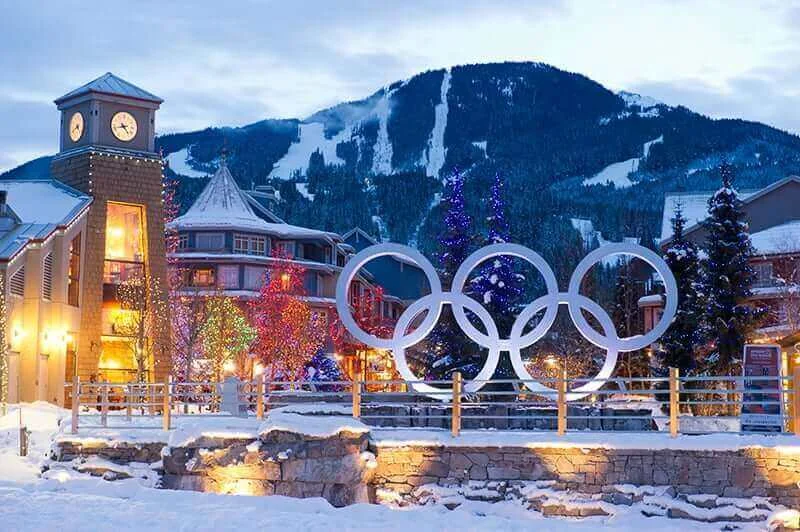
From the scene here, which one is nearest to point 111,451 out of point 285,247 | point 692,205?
point 285,247

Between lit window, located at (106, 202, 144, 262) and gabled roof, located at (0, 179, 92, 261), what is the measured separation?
2580 millimetres

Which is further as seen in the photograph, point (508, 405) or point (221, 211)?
point (221, 211)

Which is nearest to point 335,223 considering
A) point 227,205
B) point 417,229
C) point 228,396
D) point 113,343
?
point 417,229

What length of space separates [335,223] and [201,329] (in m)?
103

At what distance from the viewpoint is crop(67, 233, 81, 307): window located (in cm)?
3941

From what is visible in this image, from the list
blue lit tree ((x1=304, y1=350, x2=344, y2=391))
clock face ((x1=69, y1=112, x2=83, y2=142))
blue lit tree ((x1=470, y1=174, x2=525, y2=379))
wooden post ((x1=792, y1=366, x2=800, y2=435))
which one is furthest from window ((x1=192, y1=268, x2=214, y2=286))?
wooden post ((x1=792, y1=366, x2=800, y2=435))

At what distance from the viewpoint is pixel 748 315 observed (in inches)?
1502

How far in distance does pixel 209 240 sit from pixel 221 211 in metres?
2.35

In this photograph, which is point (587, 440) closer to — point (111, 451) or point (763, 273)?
point (111, 451)

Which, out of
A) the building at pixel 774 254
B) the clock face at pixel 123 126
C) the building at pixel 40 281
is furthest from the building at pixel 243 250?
the building at pixel 774 254

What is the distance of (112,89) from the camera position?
41688 millimetres

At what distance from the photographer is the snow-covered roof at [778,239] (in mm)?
50594

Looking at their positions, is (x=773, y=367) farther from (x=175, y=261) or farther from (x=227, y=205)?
(x=227, y=205)

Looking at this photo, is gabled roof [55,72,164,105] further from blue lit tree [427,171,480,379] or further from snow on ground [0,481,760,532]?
snow on ground [0,481,760,532]
